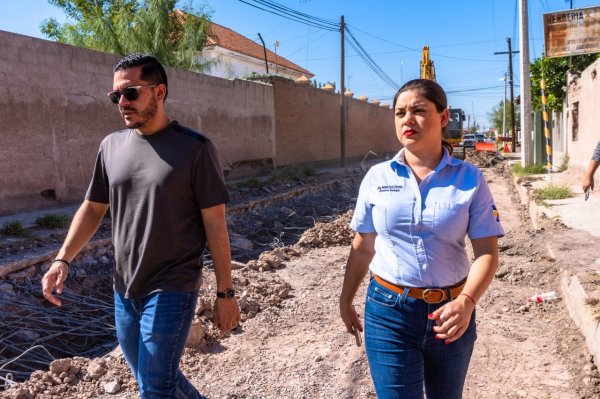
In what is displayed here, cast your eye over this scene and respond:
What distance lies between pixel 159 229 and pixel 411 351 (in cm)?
110

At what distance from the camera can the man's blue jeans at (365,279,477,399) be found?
1.95 m

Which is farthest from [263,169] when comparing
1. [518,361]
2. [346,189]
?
[518,361]

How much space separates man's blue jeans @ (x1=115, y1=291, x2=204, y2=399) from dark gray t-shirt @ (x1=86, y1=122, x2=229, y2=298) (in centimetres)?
5

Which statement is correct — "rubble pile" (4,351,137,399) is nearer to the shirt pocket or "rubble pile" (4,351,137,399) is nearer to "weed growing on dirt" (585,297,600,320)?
the shirt pocket

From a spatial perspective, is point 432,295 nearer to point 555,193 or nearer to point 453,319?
point 453,319

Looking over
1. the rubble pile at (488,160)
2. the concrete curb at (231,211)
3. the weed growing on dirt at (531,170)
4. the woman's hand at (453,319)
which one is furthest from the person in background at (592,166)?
the rubble pile at (488,160)

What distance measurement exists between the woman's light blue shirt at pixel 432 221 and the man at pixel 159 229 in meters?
0.72

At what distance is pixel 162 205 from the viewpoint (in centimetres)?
227

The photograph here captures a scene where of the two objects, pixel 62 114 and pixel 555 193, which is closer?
pixel 62 114

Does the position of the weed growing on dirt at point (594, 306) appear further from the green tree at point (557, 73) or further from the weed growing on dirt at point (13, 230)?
the green tree at point (557, 73)

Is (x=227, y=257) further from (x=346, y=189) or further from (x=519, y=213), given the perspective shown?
(x=346, y=189)

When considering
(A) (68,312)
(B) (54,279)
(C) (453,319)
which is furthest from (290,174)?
(C) (453,319)

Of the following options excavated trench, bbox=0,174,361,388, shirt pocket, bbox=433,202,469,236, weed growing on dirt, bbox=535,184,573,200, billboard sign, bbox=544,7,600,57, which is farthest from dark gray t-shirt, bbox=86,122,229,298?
billboard sign, bbox=544,7,600,57

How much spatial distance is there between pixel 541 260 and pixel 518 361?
2778 mm
